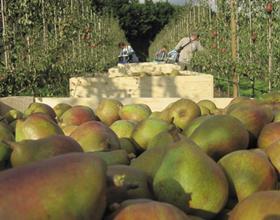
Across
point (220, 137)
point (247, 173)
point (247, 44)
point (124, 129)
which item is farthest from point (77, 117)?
point (247, 44)

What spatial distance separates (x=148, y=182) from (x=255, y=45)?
395 inches

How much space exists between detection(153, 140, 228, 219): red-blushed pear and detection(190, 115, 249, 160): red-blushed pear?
460mm

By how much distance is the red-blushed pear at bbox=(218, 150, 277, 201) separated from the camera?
1492 millimetres

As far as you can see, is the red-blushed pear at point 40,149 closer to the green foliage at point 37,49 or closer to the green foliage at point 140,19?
A: the green foliage at point 37,49

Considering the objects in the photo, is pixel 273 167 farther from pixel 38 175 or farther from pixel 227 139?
pixel 38 175

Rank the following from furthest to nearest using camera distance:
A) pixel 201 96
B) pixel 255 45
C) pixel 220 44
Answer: pixel 220 44, pixel 255 45, pixel 201 96

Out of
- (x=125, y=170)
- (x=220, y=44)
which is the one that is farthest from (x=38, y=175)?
(x=220, y=44)

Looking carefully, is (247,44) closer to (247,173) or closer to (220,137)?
(220,137)

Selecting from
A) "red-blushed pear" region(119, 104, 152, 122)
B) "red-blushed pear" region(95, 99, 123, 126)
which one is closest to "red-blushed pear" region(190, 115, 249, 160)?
"red-blushed pear" region(119, 104, 152, 122)

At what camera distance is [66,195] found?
1.06 meters

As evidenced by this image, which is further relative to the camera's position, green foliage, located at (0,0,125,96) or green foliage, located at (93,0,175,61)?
green foliage, located at (93,0,175,61)

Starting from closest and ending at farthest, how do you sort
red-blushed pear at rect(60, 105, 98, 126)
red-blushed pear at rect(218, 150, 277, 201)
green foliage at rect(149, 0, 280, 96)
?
red-blushed pear at rect(218, 150, 277, 201), red-blushed pear at rect(60, 105, 98, 126), green foliage at rect(149, 0, 280, 96)

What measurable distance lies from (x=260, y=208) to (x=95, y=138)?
0.89m

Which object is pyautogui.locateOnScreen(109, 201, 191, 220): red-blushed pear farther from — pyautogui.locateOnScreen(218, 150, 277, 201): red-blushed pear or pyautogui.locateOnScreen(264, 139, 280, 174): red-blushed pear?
pyautogui.locateOnScreen(264, 139, 280, 174): red-blushed pear
